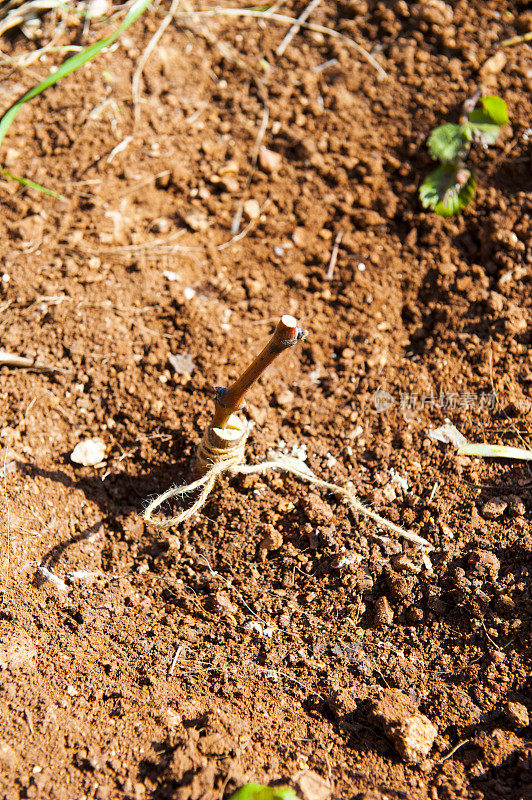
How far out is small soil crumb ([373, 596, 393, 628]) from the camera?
1.54m

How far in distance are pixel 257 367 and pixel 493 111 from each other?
4.90ft

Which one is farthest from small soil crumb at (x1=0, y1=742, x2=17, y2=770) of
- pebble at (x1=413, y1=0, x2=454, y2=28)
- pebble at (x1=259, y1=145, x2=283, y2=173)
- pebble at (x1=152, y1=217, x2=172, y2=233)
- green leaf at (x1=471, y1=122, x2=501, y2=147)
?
pebble at (x1=413, y1=0, x2=454, y2=28)

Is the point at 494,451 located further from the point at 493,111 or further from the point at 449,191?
the point at 493,111

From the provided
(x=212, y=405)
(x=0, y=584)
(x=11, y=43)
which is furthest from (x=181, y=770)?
(x=11, y=43)

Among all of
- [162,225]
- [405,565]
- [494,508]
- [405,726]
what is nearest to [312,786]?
[405,726]

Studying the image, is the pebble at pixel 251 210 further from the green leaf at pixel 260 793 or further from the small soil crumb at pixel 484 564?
the green leaf at pixel 260 793

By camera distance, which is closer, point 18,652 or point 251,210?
point 18,652

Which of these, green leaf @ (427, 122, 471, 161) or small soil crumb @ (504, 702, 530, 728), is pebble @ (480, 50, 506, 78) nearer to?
green leaf @ (427, 122, 471, 161)

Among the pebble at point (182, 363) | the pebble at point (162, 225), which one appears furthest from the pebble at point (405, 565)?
the pebble at point (162, 225)

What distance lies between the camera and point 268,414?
1834mm

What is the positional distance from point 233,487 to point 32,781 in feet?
2.67

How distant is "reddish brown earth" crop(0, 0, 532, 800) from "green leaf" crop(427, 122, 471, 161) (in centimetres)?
7

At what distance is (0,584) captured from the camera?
1542 mm

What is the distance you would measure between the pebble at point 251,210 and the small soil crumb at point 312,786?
1704 millimetres
